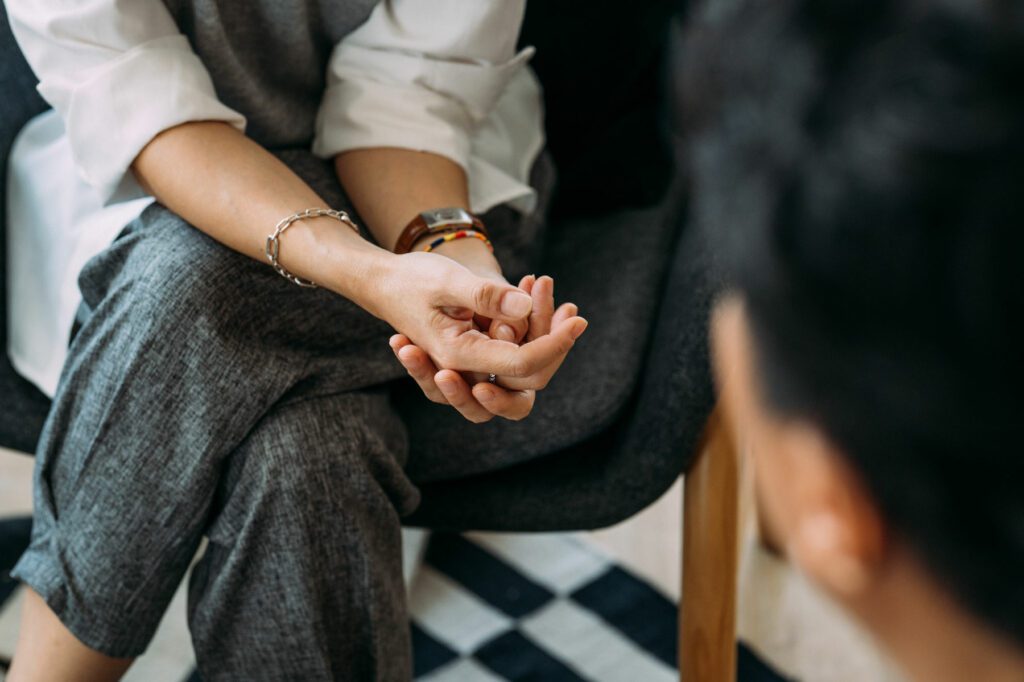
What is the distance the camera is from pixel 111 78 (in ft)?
2.77

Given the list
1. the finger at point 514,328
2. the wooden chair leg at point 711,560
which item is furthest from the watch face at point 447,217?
the wooden chair leg at point 711,560

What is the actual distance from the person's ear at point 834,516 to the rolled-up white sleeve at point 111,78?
608 mm

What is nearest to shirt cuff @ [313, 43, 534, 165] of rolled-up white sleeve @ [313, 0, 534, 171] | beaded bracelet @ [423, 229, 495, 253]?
rolled-up white sleeve @ [313, 0, 534, 171]

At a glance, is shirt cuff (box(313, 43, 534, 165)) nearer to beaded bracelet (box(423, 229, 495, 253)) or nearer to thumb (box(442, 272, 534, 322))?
beaded bracelet (box(423, 229, 495, 253))

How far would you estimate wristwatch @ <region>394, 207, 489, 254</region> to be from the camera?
87cm

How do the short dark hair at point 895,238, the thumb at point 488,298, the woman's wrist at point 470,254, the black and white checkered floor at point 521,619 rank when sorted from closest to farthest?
1. the short dark hair at point 895,238
2. the thumb at point 488,298
3. the woman's wrist at point 470,254
4. the black and white checkered floor at point 521,619

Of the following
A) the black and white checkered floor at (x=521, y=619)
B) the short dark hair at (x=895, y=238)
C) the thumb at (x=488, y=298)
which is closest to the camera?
the short dark hair at (x=895, y=238)

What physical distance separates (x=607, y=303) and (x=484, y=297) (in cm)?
26

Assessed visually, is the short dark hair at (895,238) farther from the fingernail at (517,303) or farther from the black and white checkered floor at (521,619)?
the black and white checkered floor at (521,619)

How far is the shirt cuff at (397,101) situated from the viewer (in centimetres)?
93

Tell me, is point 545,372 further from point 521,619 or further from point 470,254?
point 521,619

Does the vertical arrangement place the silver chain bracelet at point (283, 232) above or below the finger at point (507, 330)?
above

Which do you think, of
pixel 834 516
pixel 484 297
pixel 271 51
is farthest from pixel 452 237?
pixel 834 516

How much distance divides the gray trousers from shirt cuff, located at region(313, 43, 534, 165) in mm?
171
